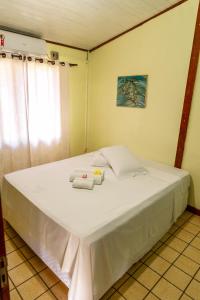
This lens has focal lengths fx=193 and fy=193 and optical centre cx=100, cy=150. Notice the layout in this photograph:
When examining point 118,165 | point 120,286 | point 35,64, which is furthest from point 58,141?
point 120,286

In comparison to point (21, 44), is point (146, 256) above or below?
below

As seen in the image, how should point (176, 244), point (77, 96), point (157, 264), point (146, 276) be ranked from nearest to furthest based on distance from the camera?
point (146, 276) → point (157, 264) → point (176, 244) → point (77, 96)

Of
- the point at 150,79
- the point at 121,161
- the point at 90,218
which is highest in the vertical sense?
the point at 150,79

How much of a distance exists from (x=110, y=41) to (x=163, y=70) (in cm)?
112

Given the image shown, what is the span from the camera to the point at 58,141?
3318 millimetres

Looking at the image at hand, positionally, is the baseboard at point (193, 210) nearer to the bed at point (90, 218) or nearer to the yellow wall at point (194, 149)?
the yellow wall at point (194, 149)

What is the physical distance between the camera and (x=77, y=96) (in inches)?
141

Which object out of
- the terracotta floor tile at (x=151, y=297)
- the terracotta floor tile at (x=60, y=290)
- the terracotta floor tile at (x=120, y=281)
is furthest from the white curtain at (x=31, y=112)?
the terracotta floor tile at (x=151, y=297)

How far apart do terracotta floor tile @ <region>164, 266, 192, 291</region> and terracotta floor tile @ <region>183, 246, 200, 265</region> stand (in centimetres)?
24

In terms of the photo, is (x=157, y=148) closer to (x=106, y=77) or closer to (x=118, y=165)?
(x=118, y=165)

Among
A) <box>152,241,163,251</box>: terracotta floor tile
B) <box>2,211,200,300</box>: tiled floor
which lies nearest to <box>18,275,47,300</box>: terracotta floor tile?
<box>2,211,200,300</box>: tiled floor

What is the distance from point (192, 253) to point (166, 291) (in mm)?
566

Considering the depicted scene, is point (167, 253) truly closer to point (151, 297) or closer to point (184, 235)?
point (184, 235)

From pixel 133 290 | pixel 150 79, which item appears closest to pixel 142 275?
pixel 133 290
